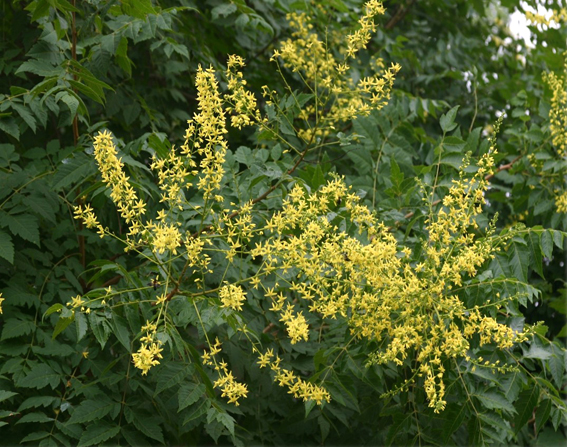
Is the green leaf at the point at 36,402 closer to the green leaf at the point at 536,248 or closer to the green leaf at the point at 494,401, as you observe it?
the green leaf at the point at 494,401

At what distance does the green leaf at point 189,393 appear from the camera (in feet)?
7.40

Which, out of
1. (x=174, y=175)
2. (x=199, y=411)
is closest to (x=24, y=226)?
(x=174, y=175)

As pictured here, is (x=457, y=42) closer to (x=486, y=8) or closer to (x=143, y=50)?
(x=486, y=8)

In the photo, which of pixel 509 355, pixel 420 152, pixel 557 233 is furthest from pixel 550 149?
pixel 509 355

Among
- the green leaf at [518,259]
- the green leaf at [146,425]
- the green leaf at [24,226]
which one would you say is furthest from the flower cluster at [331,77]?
the green leaf at [146,425]

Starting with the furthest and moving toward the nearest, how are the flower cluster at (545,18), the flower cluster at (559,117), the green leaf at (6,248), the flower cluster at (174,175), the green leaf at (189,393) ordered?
the flower cluster at (545,18) < the flower cluster at (559,117) < the green leaf at (6,248) < the green leaf at (189,393) < the flower cluster at (174,175)

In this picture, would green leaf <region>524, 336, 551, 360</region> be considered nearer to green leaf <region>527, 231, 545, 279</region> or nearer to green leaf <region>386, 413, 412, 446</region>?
green leaf <region>527, 231, 545, 279</region>

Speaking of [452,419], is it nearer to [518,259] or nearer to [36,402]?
[518,259]

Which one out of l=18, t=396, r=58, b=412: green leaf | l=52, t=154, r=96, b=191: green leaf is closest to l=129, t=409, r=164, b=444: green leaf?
l=18, t=396, r=58, b=412: green leaf

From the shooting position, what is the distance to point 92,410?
94.5 inches

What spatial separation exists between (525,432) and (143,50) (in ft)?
9.26

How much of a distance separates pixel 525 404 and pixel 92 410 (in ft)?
5.22

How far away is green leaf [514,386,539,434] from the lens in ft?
8.50

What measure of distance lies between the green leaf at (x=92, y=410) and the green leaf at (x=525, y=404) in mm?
1502
